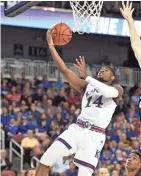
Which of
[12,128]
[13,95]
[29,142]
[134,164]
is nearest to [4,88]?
[13,95]

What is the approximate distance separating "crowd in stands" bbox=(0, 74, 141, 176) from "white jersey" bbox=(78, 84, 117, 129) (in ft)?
19.7

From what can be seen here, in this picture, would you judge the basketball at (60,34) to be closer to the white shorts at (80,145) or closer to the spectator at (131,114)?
the white shorts at (80,145)

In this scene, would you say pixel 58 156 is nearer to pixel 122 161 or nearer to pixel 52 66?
pixel 122 161

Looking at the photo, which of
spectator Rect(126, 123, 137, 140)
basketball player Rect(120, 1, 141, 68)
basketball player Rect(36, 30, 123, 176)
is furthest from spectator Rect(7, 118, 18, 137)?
basketball player Rect(120, 1, 141, 68)

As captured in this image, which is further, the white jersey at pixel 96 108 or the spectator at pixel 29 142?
the spectator at pixel 29 142

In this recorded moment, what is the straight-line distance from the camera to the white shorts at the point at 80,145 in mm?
7000

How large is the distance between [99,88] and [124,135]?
9.48m

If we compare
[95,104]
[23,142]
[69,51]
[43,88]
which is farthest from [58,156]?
[69,51]

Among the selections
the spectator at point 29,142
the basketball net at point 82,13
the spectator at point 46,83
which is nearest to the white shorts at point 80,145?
the basketball net at point 82,13

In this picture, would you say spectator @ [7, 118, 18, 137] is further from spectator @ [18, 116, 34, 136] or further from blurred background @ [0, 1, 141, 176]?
spectator @ [18, 116, 34, 136]

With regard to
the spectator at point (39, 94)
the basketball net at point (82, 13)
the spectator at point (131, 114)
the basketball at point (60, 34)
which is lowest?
the spectator at point (131, 114)

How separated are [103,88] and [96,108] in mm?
352

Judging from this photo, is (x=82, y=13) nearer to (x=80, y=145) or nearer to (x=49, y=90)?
(x=80, y=145)

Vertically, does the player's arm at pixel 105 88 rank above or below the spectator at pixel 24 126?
above
